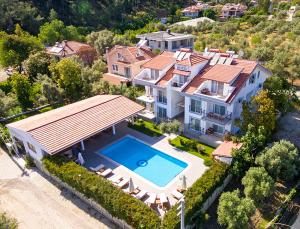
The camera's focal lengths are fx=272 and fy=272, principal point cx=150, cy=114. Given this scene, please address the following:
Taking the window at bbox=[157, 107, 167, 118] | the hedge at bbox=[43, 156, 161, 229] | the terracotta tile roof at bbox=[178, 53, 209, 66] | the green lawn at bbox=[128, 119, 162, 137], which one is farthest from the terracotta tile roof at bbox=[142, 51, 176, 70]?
the hedge at bbox=[43, 156, 161, 229]

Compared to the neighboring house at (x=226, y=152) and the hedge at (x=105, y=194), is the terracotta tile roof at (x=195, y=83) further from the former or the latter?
the hedge at (x=105, y=194)

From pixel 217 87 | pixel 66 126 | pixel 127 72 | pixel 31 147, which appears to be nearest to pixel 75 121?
pixel 66 126

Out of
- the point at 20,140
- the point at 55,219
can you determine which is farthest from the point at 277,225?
the point at 20,140

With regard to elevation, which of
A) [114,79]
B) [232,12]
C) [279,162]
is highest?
[232,12]

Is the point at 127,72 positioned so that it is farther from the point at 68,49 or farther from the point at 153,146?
the point at 153,146

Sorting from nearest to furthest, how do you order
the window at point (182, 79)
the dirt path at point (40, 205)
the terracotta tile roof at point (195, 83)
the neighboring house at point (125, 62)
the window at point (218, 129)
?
1. the dirt path at point (40, 205)
2. the window at point (218, 129)
3. the terracotta tile roof at point (195, 83)
4. the window at point (182, 79)
5. the neighboring house at point (125, 62)

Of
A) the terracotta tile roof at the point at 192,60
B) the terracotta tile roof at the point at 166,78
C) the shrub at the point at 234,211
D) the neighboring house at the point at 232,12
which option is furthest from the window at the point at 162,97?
the neighboring house at the point at 232,12
